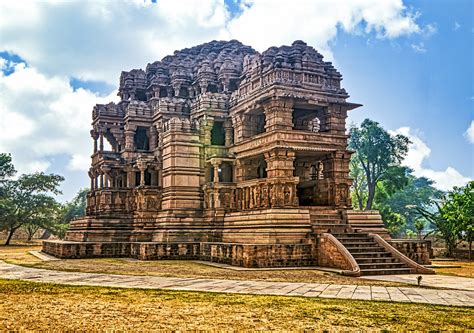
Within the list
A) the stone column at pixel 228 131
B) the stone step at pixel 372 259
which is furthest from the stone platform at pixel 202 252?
the stone column at pixel 228 131

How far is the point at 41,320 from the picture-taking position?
25.9 feet

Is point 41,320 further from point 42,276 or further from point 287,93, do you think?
point 287,93

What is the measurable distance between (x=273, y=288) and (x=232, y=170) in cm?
1268

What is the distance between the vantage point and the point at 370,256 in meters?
16.7

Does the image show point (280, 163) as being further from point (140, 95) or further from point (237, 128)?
point (140, 95)

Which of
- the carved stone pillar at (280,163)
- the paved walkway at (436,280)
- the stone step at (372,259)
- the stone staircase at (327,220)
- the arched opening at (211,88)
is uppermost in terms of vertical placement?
the arched opening at (211,88)

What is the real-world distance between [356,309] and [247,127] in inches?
576

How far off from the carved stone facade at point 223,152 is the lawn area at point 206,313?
7373 millimetres

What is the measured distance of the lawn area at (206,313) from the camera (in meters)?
7.58

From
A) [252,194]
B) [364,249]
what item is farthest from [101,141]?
[364,249]

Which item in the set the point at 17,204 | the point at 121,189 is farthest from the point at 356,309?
the point at 17,204

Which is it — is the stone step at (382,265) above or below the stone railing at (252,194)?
below

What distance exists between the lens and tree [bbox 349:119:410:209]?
41312 millimetres

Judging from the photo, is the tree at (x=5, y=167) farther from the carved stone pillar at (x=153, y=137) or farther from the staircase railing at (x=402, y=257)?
the staircase railing at (x=402, y=257)
